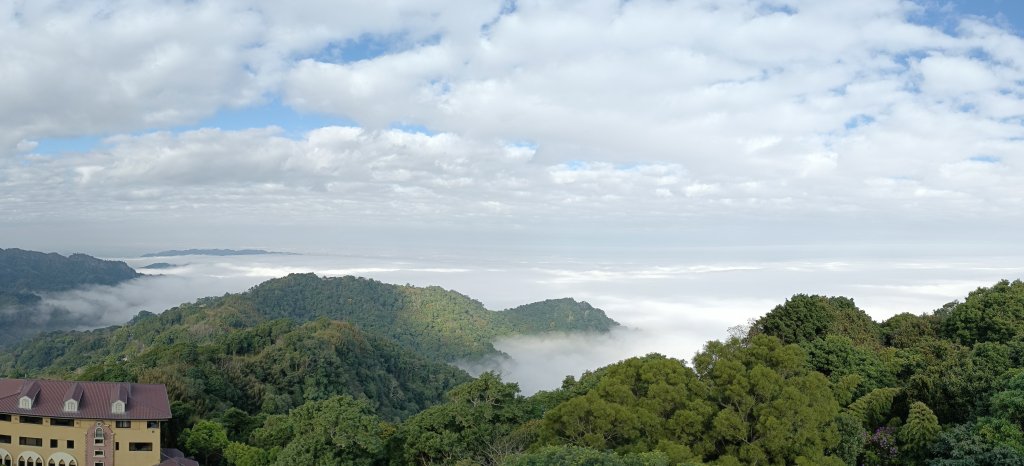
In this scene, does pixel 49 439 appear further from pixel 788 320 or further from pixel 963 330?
pixel 963 330

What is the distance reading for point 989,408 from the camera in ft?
72.5

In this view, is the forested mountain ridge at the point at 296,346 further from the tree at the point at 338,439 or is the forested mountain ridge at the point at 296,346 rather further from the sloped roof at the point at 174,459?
the tree at the point at 338,439

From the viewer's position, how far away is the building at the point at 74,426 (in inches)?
1227

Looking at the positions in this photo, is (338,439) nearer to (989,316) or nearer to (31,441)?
(31,441)

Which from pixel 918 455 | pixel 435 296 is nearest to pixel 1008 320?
pixel 918 455

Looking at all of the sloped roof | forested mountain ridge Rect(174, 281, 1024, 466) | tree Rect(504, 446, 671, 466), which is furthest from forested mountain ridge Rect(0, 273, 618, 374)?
tree Rect(504, 446, 671, 466)

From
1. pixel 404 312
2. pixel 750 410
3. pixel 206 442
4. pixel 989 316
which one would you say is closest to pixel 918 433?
pixel 750 410

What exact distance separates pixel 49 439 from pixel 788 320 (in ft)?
121

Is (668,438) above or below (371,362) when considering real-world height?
above

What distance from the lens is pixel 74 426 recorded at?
3138cm

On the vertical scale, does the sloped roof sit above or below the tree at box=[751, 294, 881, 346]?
below

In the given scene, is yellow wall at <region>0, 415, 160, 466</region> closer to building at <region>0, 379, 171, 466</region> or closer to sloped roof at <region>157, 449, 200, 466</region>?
building at <region>0, 379, 171, 466</region>

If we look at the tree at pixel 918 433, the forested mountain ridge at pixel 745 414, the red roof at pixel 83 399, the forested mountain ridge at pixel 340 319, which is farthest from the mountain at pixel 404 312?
the tree at pixel 918 433

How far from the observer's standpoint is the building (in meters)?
31.2
